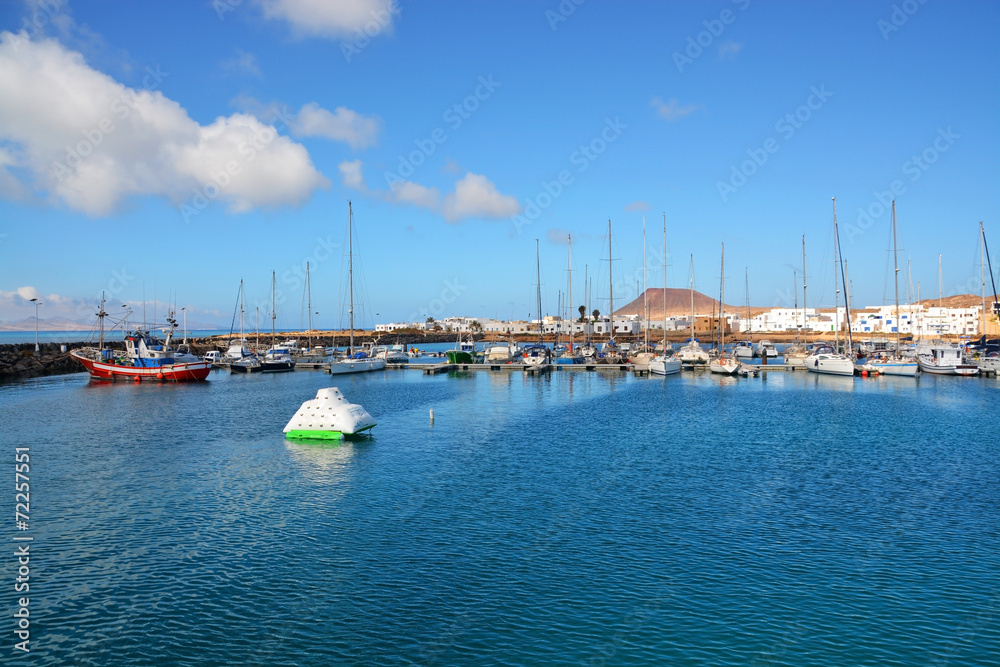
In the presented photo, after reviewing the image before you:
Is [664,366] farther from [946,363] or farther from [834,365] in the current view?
[946,363]

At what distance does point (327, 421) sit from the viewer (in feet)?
109

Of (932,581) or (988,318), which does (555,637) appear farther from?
→ (988,318)

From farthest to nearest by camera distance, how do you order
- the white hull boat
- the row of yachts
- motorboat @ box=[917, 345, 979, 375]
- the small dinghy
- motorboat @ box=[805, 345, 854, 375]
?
the white hull boat, motorboat @ box=[805, 345, 854, 375], the row of yachts, motorboat @ box=[917, 345, 979, 375], the small dinghy

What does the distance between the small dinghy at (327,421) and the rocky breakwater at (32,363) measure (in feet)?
200

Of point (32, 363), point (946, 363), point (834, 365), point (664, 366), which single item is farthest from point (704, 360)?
point (32, 363)

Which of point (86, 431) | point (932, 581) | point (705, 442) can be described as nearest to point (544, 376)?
point (705, 442)

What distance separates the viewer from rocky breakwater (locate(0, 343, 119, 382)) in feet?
260

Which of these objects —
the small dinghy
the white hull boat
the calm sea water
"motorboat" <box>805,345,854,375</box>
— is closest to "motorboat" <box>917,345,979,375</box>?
"motorboat" <box>805,345,854,375</box>

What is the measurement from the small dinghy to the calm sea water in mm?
1177

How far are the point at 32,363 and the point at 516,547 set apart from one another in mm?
94195

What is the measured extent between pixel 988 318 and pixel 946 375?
128738mm

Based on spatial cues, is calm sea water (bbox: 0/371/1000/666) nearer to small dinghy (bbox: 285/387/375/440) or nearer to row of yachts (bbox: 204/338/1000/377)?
small dinghy (bbox: 285/387/375/440)

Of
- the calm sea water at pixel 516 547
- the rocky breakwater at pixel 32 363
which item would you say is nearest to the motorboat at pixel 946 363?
the calm sea water at pixel 516 547

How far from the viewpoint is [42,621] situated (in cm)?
1261
